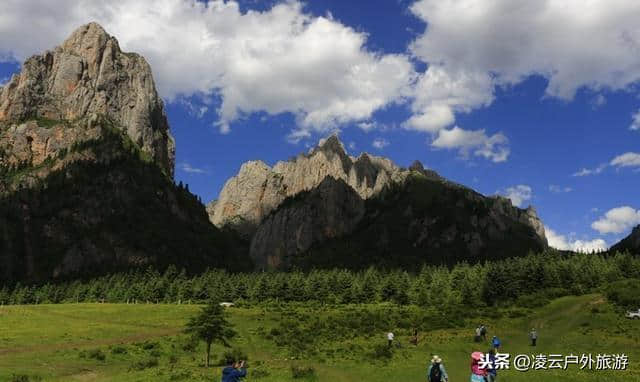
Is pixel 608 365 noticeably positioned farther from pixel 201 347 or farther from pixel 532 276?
pixel 532 276

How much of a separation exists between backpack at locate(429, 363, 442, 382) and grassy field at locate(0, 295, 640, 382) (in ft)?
53.9

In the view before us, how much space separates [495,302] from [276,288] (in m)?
67.3

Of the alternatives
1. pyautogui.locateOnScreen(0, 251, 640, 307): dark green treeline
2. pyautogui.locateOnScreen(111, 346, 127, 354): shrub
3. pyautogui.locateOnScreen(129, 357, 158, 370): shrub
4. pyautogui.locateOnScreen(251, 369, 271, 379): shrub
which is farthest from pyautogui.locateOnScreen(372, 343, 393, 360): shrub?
pyautogui.locateOnScreen(0, 251, 640, 307): dark green treeline

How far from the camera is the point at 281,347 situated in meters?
70.9

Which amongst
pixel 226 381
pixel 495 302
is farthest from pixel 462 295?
pixel 226 381

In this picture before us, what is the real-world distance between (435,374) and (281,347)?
156ft

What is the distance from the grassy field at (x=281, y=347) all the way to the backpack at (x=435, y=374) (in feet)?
53.9

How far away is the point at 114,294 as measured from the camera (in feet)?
547

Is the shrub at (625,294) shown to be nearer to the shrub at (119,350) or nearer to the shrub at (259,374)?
the shrub at (259,374)

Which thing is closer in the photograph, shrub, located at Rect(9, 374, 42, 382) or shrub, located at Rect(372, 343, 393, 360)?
shrub, located at Rect(9, 374, 42, 382)

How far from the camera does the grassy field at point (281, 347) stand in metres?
44.8

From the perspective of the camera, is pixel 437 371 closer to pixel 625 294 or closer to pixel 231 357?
pixel 231 357

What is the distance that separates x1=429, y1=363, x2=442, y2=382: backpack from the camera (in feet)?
86.2

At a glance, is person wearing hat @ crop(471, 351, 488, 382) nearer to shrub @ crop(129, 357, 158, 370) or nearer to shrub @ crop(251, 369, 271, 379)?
shrub @ crop(251, 369, 271, 379)
